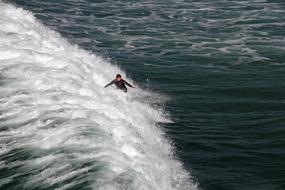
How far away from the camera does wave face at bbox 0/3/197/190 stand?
11.9 meters

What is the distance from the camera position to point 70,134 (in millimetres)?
13820

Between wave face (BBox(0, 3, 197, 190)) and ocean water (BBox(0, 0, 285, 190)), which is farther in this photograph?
ocean water (BBox(0, 0, 285, 190))

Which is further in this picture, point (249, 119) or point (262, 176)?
point (249, 119)

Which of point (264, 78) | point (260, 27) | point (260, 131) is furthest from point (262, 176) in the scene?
point (260, 27)

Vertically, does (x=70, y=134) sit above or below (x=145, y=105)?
above

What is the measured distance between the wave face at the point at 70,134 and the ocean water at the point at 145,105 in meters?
0.03

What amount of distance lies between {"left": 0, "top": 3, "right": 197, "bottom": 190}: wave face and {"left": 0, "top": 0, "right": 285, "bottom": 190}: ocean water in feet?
0.10

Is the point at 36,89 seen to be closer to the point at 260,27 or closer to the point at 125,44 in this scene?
the point at 125,44

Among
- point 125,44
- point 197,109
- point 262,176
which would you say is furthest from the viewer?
point 125,44

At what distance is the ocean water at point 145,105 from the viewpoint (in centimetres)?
1277

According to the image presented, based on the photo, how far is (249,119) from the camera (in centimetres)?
2092

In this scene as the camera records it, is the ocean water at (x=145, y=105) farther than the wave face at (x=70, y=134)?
Yes

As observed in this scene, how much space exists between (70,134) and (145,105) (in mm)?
9116

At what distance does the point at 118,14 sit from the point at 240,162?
28.0 meters
